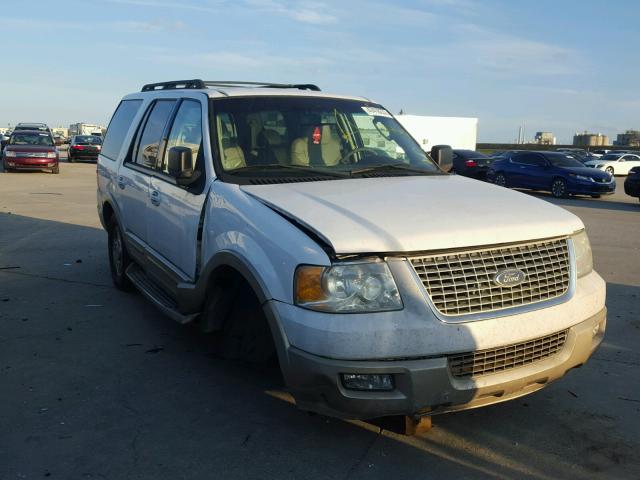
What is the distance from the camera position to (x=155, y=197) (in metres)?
5.39

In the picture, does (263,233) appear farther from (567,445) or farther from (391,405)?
(567,445)

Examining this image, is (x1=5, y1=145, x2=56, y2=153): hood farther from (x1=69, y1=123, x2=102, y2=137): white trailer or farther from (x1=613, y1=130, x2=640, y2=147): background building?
(x1=613, y1=130, x2=640, y2=147): background building

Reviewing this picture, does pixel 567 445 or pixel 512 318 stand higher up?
pixel 512 318

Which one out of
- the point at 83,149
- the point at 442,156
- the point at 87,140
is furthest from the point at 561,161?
the point at 87,140

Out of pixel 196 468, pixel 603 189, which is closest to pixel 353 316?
pixel 196 468

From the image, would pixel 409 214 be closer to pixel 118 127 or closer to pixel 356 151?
pixel 356 151

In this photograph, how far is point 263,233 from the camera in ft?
11.9

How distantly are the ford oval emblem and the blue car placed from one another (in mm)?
18875

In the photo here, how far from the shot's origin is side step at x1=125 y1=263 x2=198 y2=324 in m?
4.66

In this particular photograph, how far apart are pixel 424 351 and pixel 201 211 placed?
192 cm

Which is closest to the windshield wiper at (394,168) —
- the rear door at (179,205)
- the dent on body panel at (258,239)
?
the dent on body panel at (258,239)

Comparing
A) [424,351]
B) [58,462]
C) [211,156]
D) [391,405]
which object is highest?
[211,156]

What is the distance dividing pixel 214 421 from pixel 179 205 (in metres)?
1.61

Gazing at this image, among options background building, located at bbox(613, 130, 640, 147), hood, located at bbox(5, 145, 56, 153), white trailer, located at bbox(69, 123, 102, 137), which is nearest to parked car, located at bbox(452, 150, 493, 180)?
hood, located at bbox(5, 145, 56, 153)
